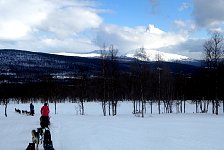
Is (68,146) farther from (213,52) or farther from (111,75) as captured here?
(213,52)

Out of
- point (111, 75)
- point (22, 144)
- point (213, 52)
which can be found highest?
point (213, 52)

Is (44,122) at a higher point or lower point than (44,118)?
lower

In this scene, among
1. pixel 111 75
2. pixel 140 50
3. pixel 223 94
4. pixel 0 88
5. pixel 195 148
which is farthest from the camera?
pixel 0 88

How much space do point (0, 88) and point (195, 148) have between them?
58420mm

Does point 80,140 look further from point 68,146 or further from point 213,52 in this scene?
point 213,52

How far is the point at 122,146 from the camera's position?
1853 centimetres

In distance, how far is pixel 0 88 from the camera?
7038 centimetres

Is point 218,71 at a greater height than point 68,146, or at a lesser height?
greater

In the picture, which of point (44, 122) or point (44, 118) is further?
point (44, 118)

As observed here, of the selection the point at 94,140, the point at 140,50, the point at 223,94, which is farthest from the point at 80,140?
the point at 223,94

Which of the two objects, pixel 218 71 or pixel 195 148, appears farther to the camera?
pixel 218 71

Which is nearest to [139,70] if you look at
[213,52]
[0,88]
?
[213,52]

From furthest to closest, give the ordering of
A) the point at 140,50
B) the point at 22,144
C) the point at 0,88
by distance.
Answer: the point at 0,88 → the point at 140,50 → the point at 22,144

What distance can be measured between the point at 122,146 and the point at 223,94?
4704 centimetres
